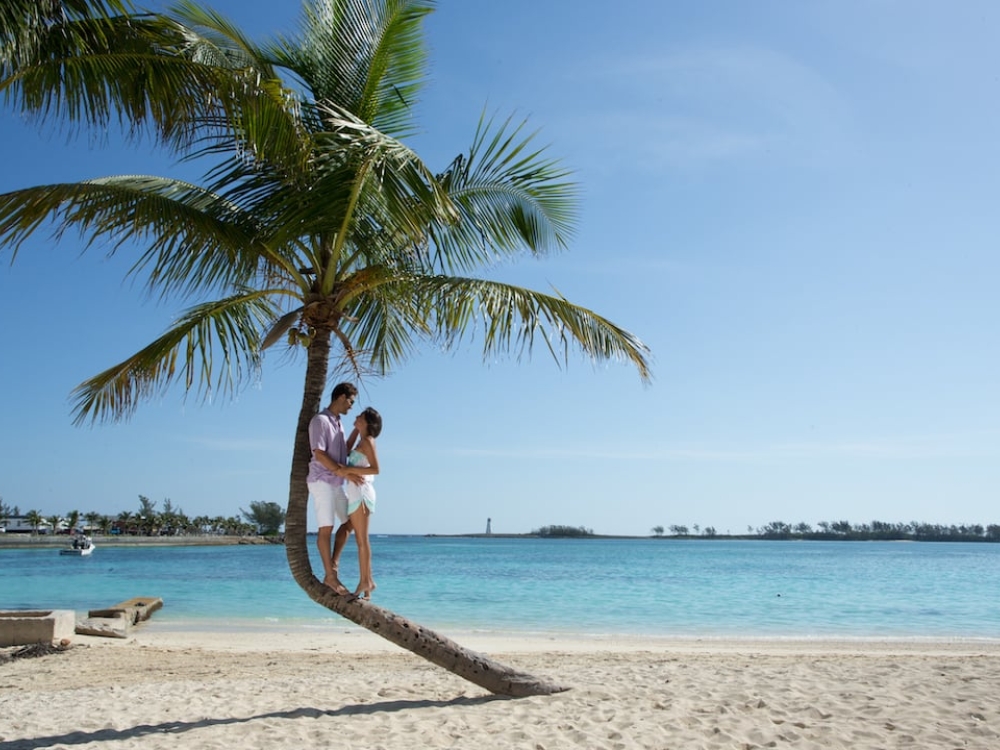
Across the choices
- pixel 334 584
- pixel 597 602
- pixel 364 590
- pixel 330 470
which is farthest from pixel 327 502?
pixel 597 602

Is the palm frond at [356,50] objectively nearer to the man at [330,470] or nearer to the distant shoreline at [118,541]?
the man at [330,470]

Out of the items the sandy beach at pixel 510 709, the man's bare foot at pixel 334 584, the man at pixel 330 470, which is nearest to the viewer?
the sandy beach at pixel 510 709

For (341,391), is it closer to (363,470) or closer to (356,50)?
(363,470)

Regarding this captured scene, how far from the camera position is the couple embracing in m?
6.07

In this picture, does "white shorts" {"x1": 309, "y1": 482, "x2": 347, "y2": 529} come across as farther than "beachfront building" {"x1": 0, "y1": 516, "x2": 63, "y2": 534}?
No

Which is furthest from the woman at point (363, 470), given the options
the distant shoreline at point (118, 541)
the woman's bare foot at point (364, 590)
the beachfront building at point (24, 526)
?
the beachfront building at point (24, 526)

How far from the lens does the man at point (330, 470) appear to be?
6.05 metres

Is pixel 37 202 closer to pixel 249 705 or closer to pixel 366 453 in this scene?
pixel 366 453

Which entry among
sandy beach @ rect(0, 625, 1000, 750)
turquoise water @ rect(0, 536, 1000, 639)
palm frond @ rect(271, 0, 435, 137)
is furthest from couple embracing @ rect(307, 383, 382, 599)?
turquoise water @ rect(0, 536, 1000, 639)

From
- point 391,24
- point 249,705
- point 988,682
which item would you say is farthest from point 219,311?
point 988,682

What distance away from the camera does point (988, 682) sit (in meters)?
7.25

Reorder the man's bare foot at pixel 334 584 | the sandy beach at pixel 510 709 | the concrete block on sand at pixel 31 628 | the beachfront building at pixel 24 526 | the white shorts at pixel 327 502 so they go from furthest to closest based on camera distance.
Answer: the beachfront building at pixel 24 526 → the concrete block on sand at pixel 31 628 → the man's bare foot at pixel 334 584 → the white shorts at pixel 327 502 → the sandy beach at pixel 510 709

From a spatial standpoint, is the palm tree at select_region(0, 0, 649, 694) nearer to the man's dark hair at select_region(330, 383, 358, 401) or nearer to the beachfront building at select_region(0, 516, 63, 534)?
the man's dark hair at select_region(330, 383, 358, 401)

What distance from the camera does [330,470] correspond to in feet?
20.1
